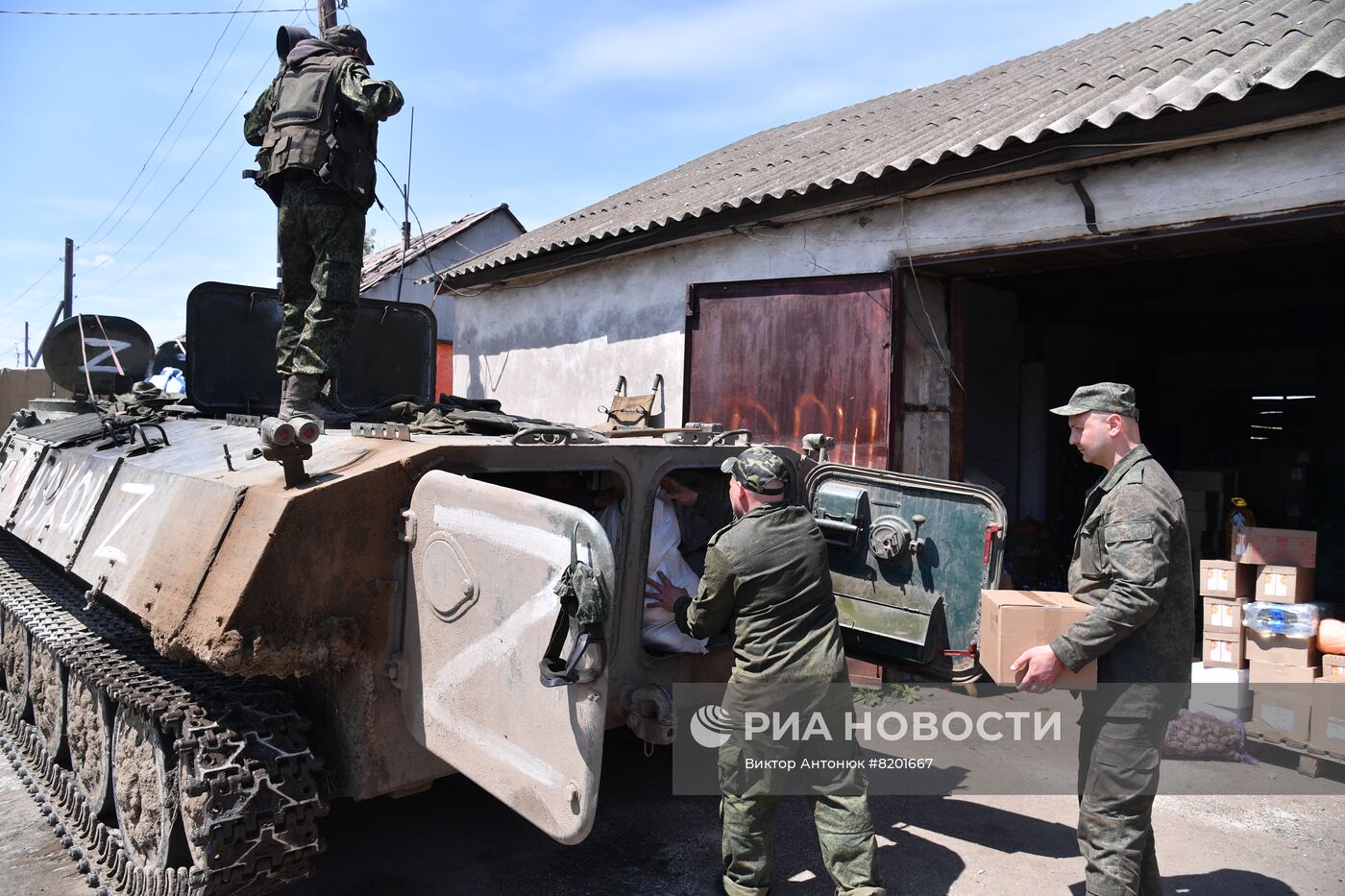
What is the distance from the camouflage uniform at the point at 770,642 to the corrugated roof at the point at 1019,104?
3.22 m

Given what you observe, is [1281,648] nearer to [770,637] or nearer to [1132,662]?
[1132,662]

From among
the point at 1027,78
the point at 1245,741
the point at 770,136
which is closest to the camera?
the point at 1245,741

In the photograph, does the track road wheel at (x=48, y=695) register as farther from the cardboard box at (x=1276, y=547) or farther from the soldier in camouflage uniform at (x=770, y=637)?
the cardboard box at (x=1276, y=547)

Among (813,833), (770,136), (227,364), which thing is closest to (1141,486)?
(813,833)

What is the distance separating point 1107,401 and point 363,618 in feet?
8.73

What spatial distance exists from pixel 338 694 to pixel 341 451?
0.86m

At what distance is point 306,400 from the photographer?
4.42 m

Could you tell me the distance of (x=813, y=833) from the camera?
168 inches

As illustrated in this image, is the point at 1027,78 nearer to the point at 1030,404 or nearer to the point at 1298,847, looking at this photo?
the point at 1030,404

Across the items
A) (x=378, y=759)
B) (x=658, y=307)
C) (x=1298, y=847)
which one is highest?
(x=658, y=307)

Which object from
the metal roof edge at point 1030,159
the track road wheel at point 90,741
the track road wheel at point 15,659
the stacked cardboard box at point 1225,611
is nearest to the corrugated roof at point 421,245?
the metal roof edge at point 1030,159

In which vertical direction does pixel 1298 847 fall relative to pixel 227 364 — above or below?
below

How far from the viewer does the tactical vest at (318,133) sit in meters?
4.43

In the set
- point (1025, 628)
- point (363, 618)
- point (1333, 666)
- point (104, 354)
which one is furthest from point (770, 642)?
point (104, 354)
